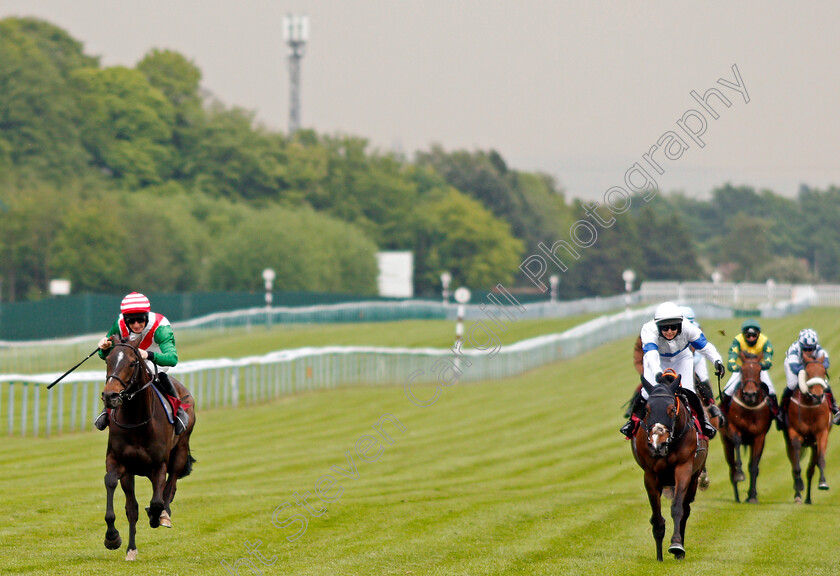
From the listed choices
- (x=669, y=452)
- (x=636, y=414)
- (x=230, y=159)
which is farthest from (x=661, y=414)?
(x=230, y=159)

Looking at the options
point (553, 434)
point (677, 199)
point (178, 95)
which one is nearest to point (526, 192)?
point (178, 95)

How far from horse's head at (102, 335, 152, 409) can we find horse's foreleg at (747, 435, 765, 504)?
830 cm

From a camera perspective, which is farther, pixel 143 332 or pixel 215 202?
pixel 215 202

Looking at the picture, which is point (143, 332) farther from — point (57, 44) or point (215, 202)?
point (57, 44)

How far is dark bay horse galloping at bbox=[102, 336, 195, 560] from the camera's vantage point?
933 cm

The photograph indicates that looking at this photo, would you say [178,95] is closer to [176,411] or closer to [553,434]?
[553,434]

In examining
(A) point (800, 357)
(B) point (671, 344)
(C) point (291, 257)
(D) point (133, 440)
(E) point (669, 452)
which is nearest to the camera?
(D) point (133, 440)

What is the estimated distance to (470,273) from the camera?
93125mm

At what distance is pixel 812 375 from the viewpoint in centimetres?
1507

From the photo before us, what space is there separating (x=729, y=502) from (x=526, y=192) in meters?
98.8

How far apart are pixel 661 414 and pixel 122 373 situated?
13.5 feet

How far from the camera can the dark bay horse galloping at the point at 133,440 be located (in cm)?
933

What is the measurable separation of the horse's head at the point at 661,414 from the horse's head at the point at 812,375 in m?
5.44

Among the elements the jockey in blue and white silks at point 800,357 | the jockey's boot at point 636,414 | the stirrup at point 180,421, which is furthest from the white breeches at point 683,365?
the jockey in blue and white silks at point 800,357
